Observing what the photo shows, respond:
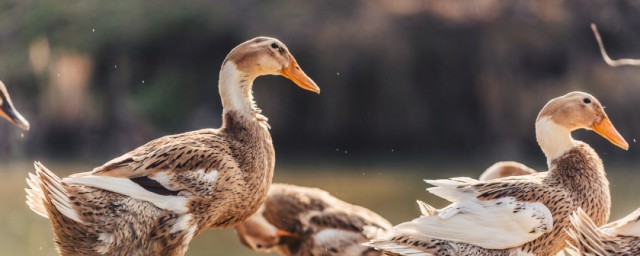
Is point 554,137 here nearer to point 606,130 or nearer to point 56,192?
point 606,130

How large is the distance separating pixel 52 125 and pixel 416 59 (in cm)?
732

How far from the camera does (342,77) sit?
71.7 ft

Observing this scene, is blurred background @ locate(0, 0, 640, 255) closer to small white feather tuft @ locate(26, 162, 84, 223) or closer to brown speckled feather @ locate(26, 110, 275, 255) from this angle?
brown speckled feather @ locate(26, 110, 275, 255)

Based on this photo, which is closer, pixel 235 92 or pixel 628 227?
pixel 628 227

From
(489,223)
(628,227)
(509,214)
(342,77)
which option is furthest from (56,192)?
(342,77)

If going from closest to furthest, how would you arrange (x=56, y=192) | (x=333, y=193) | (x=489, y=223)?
1. (x=56, y=192)
2. (x=489, y=223)
3. (x=333, y=193)

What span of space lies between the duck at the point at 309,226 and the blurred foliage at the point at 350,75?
11.9 metres

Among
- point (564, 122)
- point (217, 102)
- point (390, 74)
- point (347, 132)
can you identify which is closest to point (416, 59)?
point (390, 74)

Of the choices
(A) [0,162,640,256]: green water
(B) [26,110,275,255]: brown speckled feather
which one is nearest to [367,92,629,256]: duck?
(B) [26,110,275,255]: brown speckled feather

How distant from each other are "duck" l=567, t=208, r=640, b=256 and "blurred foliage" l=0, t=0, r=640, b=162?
44.7 feet

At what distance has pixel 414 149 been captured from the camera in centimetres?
2081

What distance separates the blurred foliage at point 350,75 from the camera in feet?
68.1

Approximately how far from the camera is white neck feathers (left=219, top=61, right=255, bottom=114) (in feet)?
22.1

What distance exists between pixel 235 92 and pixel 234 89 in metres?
0.02
